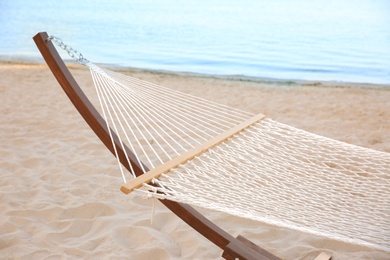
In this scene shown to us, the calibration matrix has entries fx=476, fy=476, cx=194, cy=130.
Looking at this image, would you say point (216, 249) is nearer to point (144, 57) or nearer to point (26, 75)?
point (26, 75)

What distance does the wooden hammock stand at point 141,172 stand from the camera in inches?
56.6

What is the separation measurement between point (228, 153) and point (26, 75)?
12.7 feet

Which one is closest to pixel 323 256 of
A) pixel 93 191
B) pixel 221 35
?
pixel 93 191

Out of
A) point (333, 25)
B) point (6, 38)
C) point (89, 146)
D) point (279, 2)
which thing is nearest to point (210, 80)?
point (89, 146)

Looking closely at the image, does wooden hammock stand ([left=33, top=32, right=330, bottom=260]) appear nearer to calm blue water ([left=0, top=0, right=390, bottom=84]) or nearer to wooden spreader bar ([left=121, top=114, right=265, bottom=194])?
wooden spreader bar ([left=121, top=114, right=265, bottom=194])

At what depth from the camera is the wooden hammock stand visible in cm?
144

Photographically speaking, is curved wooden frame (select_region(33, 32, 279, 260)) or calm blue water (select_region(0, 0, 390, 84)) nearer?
curved wooden frame (select_region(33, 32, 279, 260))

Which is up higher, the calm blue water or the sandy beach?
the calm blue water

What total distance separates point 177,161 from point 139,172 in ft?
0.51

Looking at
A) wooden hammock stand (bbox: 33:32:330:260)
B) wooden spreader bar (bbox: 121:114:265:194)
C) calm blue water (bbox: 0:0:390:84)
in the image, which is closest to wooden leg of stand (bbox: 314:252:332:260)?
wooden hammock stand (bbox: 33:32:330:260)

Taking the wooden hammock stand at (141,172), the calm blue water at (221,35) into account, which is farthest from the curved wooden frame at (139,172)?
the calm blue water at (221,35)

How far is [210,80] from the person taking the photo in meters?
5.56

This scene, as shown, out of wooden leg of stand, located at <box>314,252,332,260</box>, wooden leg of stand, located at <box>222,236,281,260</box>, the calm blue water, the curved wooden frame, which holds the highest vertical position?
the calm blue water

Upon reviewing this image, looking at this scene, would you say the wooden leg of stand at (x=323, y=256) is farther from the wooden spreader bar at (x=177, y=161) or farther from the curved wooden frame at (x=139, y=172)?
the wooden spreader bar at (x=177, y=161)
